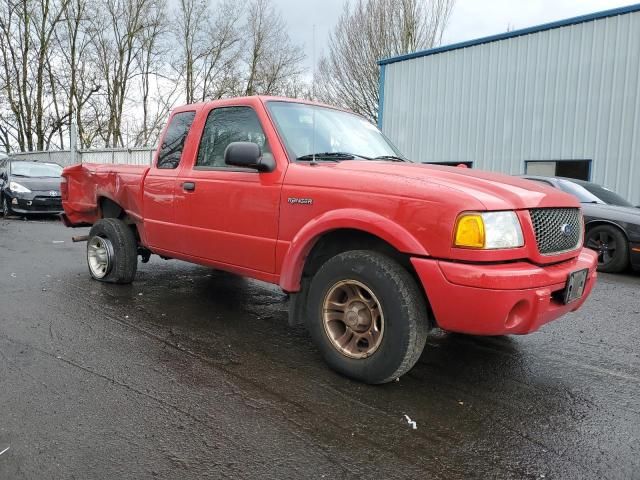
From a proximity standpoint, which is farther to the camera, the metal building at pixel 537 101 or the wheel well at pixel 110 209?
the metal building at pixel 537 101

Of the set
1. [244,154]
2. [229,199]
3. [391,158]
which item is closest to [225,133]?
[229,199]

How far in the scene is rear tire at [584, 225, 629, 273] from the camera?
24.0 feet

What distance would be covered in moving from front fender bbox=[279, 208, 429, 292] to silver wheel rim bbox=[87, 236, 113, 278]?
2.84 metres

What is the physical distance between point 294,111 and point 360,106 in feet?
73.1

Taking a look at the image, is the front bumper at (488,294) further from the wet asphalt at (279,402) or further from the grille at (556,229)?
the wet asphalt at (279,402)

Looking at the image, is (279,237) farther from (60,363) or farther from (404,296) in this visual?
(60,363)

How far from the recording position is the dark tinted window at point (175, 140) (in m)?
4.68

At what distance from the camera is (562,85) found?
12500mm

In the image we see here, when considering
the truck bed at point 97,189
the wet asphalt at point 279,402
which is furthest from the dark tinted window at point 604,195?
the truck bed at point 97,189

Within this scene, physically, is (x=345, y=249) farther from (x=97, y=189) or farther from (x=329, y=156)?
(x=97, y=189)

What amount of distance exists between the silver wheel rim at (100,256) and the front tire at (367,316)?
307 cm

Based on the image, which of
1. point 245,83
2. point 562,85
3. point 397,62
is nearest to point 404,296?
point 562,85

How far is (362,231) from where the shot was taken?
3.15 meters

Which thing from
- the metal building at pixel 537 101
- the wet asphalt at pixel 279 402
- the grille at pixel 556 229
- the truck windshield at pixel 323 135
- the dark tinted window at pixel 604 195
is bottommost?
the wet asphalt at pixel 279 402
